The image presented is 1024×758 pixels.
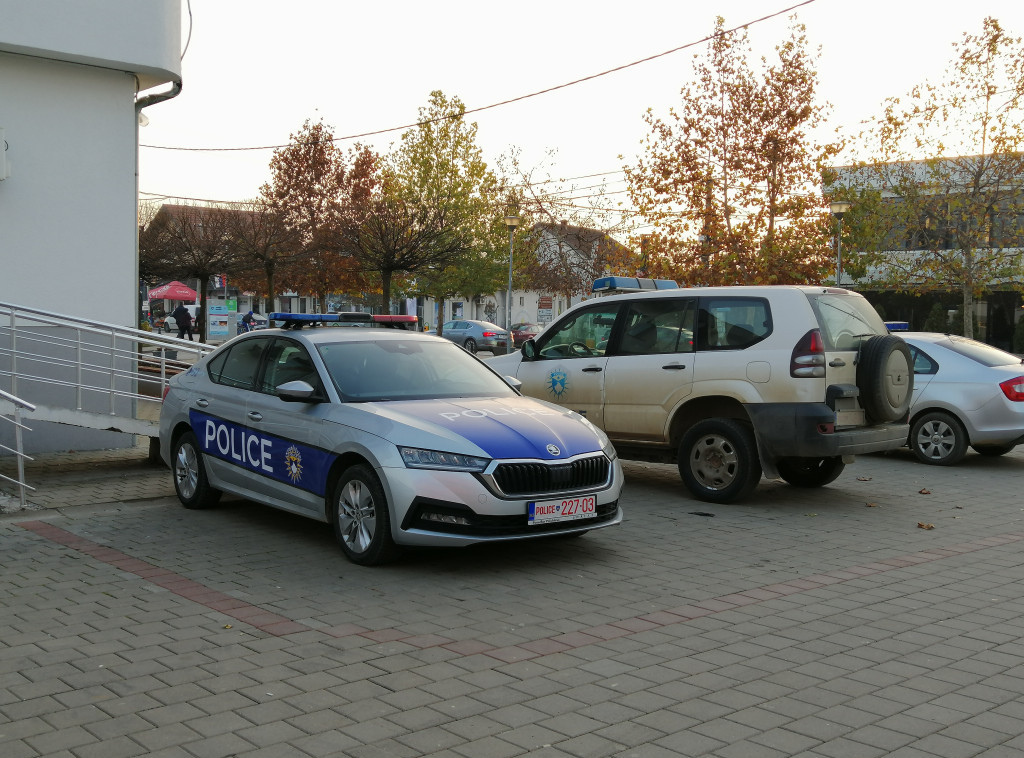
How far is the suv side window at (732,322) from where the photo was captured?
9.11 meters

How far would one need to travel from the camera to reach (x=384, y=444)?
6.56 metres

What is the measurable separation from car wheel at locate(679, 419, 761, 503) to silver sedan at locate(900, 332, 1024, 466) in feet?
11.6

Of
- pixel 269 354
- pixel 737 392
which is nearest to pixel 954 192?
pixel 737 392

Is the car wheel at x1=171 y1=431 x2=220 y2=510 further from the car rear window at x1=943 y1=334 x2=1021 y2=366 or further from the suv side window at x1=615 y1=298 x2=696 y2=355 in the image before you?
the car rear window at x1=943 y1=334 x2=1021 y2=366

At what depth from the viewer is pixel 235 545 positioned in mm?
7465

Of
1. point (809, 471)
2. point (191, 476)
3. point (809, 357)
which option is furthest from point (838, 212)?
point (191, 476)

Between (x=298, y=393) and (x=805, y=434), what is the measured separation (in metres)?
4.27

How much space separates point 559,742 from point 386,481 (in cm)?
280

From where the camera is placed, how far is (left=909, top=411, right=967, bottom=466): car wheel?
1209 centimetres

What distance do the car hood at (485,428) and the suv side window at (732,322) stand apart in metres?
2.42

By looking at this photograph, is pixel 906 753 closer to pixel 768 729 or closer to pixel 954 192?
pixel 768 729

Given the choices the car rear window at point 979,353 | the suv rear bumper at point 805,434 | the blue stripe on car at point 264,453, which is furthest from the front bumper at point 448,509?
the car rear window at point 979,353

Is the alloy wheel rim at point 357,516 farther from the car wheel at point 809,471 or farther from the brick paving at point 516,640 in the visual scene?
the car wheel at point 809,471

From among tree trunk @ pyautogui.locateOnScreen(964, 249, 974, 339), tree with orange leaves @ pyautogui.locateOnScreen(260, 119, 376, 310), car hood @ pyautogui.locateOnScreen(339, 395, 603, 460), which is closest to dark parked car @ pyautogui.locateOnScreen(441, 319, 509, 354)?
tree with orange leaves @ pyautogui.locateOnScreen(260, 119, 376, 310)
